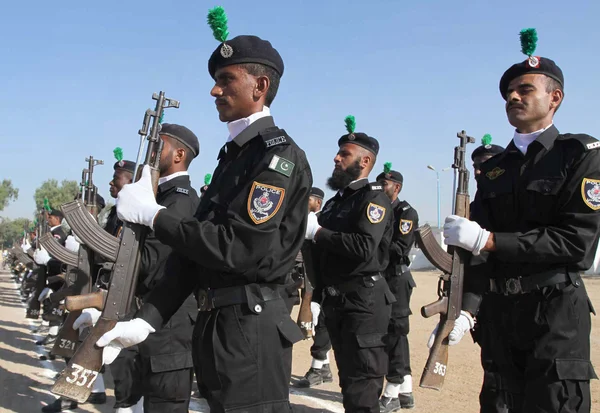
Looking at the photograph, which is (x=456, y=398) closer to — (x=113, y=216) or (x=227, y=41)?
(x=113, y=216)

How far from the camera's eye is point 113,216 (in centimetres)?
Answer: 600

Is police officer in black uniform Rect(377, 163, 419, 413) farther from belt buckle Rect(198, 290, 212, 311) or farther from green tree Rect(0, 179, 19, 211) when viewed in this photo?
green tree Rect(0, 179, 19, 211)

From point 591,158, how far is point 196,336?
2.26 meters

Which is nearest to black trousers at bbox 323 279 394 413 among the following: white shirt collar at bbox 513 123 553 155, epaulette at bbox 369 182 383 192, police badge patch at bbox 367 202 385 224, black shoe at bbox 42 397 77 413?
police badge patch at bbox 367 202 385 224

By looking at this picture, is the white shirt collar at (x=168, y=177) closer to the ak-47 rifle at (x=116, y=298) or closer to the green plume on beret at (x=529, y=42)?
the ak-47 rifle at (x=116, y=298)

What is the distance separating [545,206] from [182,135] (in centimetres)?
286

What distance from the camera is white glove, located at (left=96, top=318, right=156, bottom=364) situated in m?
2.89

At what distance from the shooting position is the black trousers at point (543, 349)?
3.10 m

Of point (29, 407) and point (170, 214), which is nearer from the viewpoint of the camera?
point (170, 214)

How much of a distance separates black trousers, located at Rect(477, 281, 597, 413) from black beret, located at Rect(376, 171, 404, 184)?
17.4 feet

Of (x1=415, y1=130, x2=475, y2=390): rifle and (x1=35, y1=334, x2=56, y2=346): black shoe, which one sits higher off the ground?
(x1=415, y1=130, x2=475, y2=390): rifle

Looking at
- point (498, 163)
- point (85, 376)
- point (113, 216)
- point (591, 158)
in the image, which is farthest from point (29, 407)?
point (591, 158)

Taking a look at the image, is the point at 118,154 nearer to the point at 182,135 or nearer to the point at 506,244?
the point at 182,135

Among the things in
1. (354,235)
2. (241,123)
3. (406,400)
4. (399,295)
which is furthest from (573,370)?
(399,295)
